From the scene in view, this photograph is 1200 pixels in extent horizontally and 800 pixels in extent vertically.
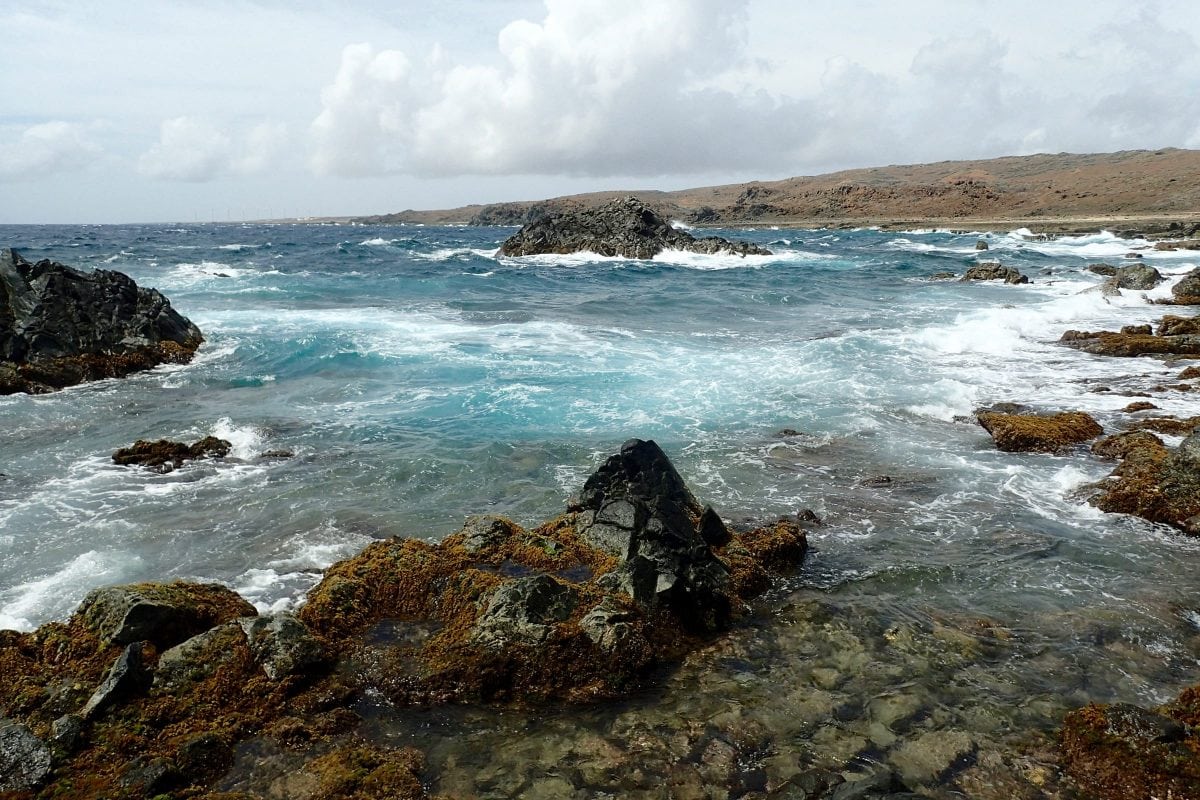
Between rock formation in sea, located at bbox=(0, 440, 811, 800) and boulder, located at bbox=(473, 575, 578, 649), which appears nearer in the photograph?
rock formation in sea, located at bbox=(0, 440, 811, 800)

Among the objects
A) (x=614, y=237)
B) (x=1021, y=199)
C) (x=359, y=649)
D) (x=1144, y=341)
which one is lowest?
(x=359, y=649)

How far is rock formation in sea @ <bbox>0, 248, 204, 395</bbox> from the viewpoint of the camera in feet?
65.5

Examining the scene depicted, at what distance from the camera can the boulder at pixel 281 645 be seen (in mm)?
6922

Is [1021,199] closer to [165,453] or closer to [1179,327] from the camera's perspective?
[1179,327]

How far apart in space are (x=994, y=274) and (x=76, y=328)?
2000 inches

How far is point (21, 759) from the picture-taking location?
560cm

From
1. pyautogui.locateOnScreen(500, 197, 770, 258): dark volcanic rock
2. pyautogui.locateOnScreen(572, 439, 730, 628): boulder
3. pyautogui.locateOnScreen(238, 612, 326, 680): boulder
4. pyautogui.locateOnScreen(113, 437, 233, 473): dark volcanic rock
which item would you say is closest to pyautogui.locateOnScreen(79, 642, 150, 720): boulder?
Answer: pyautogui.locateOnScreen(238, 612, 326, 680): boulder

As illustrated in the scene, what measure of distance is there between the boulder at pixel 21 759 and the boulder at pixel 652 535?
5525 millimetres

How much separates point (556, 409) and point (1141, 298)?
32.7 metres

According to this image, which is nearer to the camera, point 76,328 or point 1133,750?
point 1133,750

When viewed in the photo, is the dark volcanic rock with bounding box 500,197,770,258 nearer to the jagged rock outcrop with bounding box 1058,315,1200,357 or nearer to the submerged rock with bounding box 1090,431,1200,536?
the jagged rock outcrop with bounding box 1058,315,1200,357

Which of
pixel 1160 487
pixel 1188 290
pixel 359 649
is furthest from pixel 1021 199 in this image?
pixel 359 649

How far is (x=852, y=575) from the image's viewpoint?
934 cm

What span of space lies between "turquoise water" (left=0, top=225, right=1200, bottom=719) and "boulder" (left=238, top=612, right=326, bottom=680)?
4.70 ft
